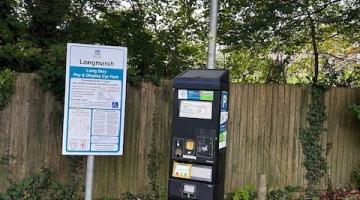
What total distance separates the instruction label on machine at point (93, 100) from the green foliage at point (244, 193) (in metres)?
2.70

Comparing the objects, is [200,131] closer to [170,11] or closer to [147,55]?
[147,55]

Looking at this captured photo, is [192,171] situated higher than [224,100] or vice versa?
[224,100]

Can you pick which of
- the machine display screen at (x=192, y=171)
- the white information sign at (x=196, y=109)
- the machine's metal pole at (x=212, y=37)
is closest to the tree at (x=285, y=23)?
the machine's metal pole at (x=212, y=37)

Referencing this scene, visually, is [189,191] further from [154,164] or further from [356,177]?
[356,177]

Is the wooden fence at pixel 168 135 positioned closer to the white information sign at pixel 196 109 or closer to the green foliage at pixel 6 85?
the green foliage at pixel 6 85

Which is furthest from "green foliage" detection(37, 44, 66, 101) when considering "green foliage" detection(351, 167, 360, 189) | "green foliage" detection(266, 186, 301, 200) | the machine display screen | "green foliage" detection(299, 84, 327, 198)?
"green foliage" detection(351, 167, 360, 189)

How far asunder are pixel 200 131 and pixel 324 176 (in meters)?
4.10

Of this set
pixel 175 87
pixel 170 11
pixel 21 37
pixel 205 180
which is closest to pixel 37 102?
pixel 21 37

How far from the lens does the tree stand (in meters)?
8.89

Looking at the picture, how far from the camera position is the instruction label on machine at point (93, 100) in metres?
4.89

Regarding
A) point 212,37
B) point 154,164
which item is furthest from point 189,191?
point 154,164

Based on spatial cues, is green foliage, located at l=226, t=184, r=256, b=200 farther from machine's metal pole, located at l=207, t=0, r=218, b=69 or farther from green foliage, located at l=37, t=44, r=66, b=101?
green foliage, located at l=37, t=44, r=66, b=101

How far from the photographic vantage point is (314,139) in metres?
7.75

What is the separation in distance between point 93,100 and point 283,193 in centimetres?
399
